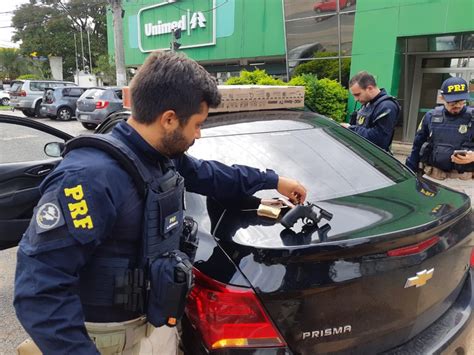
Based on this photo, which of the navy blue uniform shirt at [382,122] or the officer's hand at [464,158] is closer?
the officer's hand at [464,158]

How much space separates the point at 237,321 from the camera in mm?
1359

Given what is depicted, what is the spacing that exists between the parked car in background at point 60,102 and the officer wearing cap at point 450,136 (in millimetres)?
15366

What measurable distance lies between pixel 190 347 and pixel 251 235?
18.6 inches

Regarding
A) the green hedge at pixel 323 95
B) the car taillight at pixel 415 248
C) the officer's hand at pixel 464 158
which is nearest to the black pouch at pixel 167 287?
the car taillight at pixel 415 248

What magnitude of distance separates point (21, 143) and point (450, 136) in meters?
3.53

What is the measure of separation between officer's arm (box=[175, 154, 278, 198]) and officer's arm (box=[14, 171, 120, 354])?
75cm

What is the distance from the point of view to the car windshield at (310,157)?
2.04 meters

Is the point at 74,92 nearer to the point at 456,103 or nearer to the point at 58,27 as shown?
the point at 456,103

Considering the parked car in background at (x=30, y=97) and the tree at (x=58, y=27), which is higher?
the tree at (x=58, y=27)

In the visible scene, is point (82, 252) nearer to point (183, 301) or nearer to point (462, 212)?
point (183, 301)

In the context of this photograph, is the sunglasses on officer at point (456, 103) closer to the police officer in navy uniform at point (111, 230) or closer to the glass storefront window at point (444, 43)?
the police officer in navy uniform at point (111, 230)

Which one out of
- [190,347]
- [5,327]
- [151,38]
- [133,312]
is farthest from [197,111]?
[151,38]

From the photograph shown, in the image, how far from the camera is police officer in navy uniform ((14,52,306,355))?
40.4 inches

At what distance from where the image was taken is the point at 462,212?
71.0 inches
